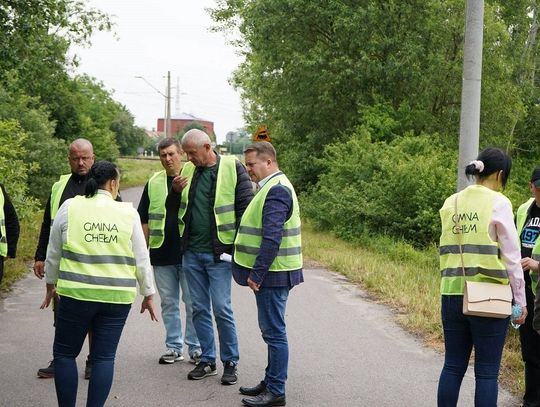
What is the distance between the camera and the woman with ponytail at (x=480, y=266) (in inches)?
195

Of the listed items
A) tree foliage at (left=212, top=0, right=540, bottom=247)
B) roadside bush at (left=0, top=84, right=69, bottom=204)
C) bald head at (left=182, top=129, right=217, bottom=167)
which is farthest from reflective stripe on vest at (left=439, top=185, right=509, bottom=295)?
roadside bush at (left=0, top=84, right=69, bottom=204)

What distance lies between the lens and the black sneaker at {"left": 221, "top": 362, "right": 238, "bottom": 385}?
661 cm

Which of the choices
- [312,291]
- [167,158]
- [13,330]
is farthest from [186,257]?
[312,291]

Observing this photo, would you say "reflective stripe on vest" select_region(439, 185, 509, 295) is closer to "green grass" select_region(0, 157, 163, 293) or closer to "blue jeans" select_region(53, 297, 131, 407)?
"blue jeans" select_region(53, 297, 131, 407)

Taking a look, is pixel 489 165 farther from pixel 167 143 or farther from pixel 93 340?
pixel 167 143

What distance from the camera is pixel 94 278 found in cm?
504

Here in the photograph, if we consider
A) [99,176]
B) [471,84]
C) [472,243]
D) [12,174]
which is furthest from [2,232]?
[12,174]

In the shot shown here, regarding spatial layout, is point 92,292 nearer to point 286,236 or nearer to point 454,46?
point 286,236

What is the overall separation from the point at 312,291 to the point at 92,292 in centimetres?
682

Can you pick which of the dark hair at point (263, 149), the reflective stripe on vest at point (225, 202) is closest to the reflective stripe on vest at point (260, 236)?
the dark hair at point (263, 149)

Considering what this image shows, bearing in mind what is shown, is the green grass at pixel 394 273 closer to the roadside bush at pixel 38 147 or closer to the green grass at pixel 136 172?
the roadside bush at pixel 38 147

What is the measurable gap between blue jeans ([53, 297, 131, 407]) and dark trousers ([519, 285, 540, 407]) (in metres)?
2.86

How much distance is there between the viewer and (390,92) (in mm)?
25641

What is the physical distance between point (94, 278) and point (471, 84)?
648cm
